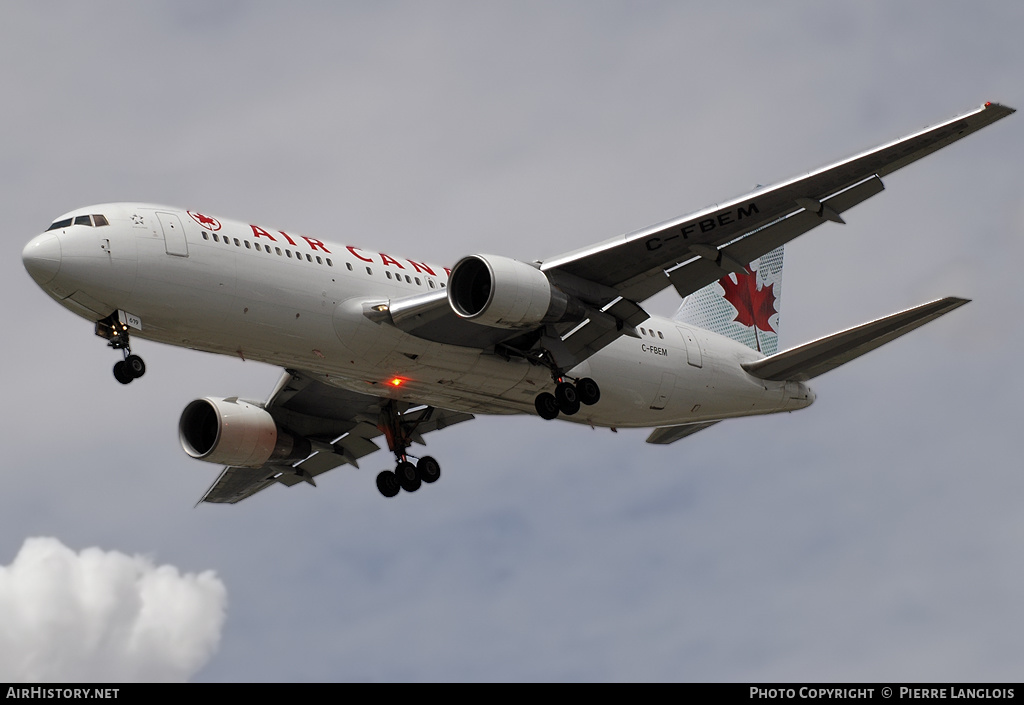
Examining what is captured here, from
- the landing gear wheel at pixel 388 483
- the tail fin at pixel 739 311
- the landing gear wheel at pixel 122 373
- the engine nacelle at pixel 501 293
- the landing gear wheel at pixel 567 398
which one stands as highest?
the tail fin at pixel 739 311

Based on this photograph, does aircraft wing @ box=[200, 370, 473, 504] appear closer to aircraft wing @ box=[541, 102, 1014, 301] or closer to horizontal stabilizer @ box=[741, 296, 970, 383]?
aircraft wing @ box=[541, 102, 1014, 301]

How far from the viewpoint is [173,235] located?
27109 millimetres

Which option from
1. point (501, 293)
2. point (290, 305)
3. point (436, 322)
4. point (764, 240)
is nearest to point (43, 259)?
point (290, 305)

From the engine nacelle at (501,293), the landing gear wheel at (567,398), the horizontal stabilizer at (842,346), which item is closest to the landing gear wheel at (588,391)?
the landing gear wheel at (567,398)

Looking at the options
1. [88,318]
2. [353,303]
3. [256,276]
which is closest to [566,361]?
[353,303]

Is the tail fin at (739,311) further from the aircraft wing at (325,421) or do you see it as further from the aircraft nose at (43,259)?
the aircraft nose at (43,259)

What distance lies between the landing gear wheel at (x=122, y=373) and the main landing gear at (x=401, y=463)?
31.2 feet

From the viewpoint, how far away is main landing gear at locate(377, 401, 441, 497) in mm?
35031

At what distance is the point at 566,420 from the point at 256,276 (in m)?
9.42

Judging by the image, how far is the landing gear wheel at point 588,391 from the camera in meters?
31.8

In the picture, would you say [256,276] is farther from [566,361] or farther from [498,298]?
[566,361]

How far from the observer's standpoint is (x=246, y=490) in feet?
128

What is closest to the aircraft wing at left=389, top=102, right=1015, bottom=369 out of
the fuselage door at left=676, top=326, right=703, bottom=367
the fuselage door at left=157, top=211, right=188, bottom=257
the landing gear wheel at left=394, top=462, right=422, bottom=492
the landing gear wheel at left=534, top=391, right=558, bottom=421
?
the landing gear wheel at left=534, top=391, right=558, bottom=421

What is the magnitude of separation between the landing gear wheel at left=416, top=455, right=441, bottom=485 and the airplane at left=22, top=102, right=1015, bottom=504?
5 cm
